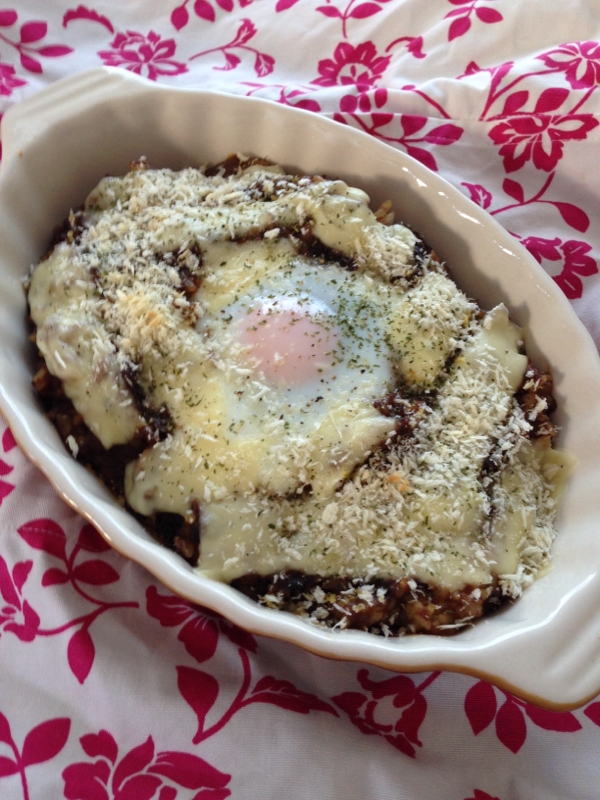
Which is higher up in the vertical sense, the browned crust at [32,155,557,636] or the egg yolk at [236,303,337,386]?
the egg yolk at [236,303,337,386]

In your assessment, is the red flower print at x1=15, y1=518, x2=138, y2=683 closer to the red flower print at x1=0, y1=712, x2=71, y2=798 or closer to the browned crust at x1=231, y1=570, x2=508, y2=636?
the red flower print at x1=0, y1=712, x2=71, y2=798

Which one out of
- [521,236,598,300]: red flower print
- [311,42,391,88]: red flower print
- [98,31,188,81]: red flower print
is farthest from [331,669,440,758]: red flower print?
[98,31,188,81]: red flower print

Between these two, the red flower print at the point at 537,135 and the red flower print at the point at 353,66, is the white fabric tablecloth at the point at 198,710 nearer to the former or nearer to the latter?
the red flower print at the point at 537,135

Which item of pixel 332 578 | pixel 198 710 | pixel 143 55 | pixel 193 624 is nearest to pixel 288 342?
pixel 332 578

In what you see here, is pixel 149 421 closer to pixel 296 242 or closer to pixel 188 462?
pixel 188 462

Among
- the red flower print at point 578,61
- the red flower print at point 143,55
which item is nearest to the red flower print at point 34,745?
the red flower print at point 143,55

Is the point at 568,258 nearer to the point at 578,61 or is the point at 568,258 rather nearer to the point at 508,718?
the point at 578,61
